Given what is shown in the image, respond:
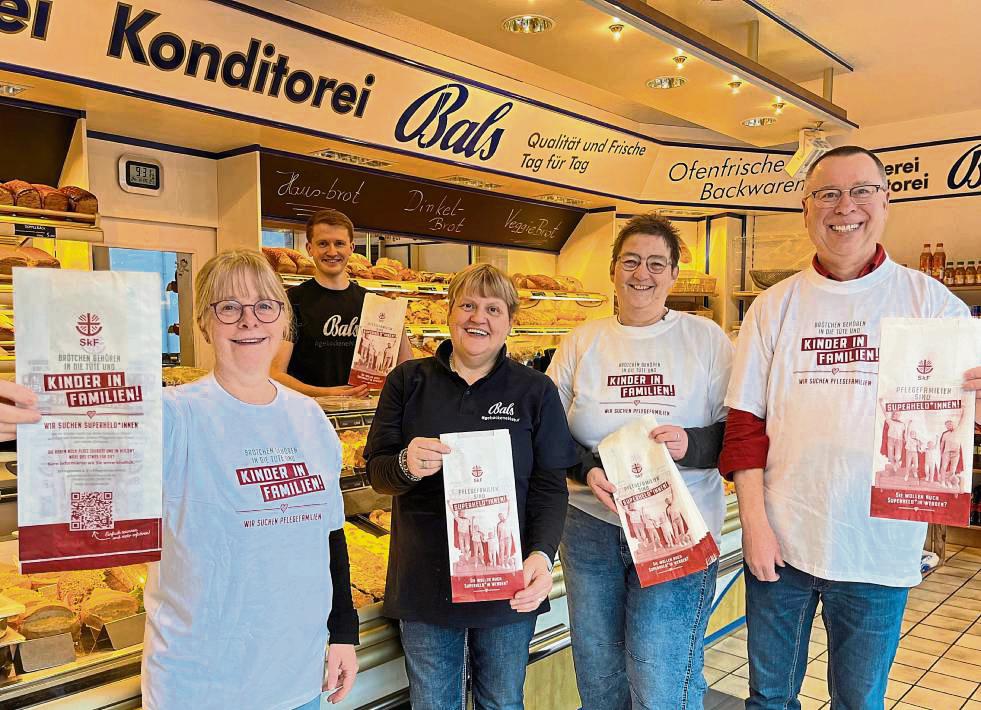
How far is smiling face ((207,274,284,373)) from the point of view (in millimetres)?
1485

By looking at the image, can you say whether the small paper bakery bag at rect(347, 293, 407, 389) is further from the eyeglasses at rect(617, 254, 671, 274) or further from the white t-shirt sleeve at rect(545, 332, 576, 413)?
the eyeglasses at rect(617, 254, 671, 274)

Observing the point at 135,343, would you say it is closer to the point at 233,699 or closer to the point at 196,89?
the point at 233,699

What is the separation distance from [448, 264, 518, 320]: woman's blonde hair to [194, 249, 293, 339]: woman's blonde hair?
1.86 ft

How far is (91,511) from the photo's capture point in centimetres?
123

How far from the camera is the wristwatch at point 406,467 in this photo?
72.3 inches

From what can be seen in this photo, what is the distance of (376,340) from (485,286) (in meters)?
1.03

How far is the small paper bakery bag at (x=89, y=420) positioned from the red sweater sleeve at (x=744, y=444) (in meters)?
1.44

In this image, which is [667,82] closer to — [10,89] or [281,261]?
[281,261]

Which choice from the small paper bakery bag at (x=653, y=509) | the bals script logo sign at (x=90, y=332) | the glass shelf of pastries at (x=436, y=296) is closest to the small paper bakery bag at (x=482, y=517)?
the small paper bakery bag at (x=653, y=509)

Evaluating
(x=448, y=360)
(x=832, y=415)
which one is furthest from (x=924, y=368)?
(x=448, y=360)

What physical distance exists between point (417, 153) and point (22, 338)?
400cm

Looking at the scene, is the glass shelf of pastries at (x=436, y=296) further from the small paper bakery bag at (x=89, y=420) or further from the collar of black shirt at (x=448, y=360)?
the small paper bakery bag at (x=89, y=420)

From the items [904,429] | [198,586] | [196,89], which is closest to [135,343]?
[198,586]

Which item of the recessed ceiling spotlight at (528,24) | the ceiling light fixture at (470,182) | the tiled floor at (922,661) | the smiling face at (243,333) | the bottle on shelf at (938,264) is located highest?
the recessed ceiling spotlight at (528,24)
